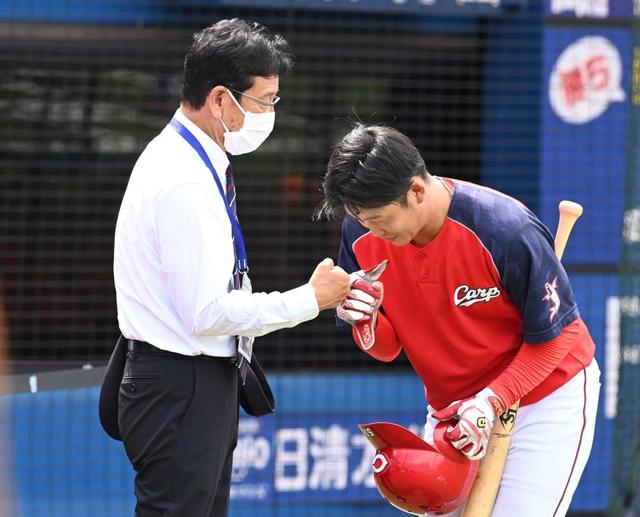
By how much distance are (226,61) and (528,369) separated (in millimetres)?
1126

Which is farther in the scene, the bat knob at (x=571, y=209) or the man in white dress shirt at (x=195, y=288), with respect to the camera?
the bat knob at (x=571, y=209)

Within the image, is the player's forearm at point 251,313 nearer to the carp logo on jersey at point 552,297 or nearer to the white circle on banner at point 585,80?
the carp logo on jersey at point 552,297

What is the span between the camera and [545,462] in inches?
123

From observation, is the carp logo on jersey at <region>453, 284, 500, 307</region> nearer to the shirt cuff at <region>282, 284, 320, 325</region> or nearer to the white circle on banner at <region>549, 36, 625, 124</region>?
the shirt cuff at <region>282, 284, 320, 325</region>

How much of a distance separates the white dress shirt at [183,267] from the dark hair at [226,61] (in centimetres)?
11

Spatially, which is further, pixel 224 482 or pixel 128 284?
pixel 224 482

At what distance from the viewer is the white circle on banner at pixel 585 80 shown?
6.16 meters

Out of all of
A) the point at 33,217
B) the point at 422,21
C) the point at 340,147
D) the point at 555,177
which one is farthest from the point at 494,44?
the point at 340,147

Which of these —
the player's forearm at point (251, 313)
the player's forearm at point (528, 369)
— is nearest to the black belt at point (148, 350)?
the player's forearm at point (251, 313)

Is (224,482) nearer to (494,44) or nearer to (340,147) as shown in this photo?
(340,147)

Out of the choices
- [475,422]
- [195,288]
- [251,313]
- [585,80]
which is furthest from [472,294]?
[585,80]

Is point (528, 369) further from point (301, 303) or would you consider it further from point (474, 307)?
point (301, 303)

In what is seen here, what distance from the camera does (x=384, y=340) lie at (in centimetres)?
Result: 332

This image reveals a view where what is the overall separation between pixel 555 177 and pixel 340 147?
335cm
